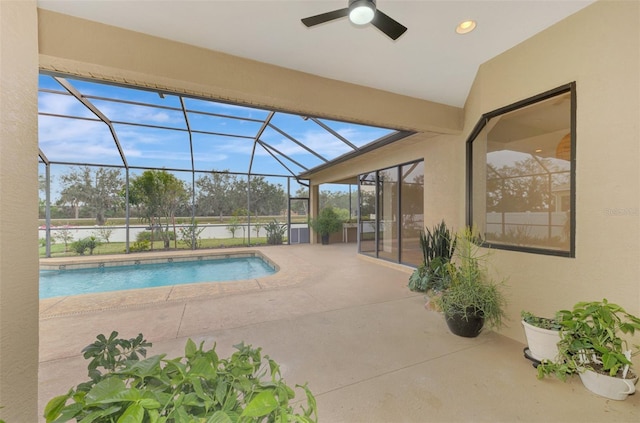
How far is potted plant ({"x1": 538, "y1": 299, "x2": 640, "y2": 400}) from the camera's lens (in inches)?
73.3

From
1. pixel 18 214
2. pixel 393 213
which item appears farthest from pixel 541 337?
pixel 393 213

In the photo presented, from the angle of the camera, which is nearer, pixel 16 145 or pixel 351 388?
pixel 16 145

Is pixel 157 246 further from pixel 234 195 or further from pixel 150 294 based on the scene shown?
pixel 150 294

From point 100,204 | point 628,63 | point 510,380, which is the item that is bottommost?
point 510,380

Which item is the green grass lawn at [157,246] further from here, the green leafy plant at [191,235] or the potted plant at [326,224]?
the potted plant at [326,224]

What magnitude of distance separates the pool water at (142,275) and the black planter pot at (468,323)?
5.36 m

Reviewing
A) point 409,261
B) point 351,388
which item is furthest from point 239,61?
point 409,261

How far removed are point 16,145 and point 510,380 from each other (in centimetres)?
343

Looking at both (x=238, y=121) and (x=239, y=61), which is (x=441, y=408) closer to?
(x=239, y=61)

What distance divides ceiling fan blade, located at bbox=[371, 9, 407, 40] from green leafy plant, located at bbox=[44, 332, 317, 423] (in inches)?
90.6

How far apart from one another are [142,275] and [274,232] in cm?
483

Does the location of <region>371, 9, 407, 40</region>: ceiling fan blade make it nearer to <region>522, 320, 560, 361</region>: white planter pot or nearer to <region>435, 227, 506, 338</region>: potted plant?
<region>435, 227, 506, 338</region>: potted plant

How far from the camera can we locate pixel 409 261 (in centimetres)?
601

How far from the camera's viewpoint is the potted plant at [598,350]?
186cm
